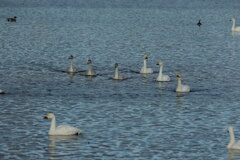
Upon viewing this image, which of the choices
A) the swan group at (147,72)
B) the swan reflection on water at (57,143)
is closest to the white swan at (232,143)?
the swan reflection on water at (57,143)

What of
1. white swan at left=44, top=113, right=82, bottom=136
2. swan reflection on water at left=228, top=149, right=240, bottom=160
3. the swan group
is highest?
the swan group

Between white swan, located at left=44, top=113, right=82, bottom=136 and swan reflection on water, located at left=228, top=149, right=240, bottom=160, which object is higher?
white swan, located at left=44, top=113, right=82, bottom=136

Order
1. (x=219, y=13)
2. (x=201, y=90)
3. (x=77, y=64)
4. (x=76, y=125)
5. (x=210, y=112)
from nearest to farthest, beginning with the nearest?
(x=76, y=125)
(x=210, y=112)
(x=201, y=90)
(x=77, y=64)
(x=219, y=13)

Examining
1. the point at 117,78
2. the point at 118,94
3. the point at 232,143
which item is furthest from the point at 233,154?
the point at 117,78

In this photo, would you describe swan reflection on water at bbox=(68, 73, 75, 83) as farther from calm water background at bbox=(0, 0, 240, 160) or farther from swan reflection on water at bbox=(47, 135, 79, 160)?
swan reflection on water at bbox=(47, 135, 79, 160)

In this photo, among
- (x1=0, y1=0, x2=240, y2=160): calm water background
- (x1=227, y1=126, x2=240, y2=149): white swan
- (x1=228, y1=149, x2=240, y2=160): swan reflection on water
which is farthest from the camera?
(x1=0, y1=0, x2=240, y2=160): calm water background

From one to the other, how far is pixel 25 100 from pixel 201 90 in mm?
9939

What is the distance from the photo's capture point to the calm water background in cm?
2847

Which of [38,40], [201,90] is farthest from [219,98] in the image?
[38,40]

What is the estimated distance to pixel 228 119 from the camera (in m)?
34.0

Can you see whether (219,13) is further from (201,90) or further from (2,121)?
(2,121)

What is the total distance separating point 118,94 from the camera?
4009 centimetres

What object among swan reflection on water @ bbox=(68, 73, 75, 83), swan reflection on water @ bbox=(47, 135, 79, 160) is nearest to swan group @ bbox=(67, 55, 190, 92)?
swan reflection on water @ bbox=(68, 73, 75, 83)

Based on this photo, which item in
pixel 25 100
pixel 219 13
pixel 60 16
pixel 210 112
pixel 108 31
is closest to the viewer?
pixel 210 112
